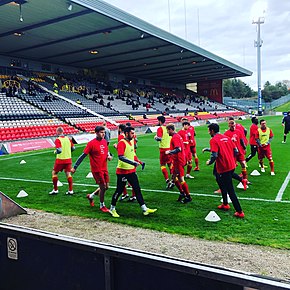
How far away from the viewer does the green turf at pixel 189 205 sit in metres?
5.84

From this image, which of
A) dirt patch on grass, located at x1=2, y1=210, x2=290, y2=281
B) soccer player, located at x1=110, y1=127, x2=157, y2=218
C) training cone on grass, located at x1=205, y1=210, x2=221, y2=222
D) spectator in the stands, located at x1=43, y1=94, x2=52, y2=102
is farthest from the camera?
spectator in the stands, located at x1=43, y1=94, x2=52, y2=102

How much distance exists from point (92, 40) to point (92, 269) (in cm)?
3074

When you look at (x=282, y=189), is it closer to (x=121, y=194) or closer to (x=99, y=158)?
(x=121, y=194)

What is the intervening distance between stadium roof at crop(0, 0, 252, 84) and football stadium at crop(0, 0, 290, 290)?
0.51 ft

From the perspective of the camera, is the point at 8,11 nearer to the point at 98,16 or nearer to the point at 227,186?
the point at 98,16

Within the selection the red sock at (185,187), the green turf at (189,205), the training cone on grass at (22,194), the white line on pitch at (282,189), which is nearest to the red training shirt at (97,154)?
the green turf at (189,205)

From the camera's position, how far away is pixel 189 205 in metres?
7.66

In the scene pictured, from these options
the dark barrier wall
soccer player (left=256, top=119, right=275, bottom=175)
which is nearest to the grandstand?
soccer player (left=256, top=119, right=275, bottom=175)

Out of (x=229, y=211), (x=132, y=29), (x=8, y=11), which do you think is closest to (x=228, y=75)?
(x=132, y=29)

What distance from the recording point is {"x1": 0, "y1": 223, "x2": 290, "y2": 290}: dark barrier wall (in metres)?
1.81

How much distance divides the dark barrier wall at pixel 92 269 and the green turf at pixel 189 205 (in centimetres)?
365

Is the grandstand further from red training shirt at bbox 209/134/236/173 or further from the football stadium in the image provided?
red training shirt at bbox 209/134/236/173

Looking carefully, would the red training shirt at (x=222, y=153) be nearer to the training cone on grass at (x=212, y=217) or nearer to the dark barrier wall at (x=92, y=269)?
the training cone on grass at (x=212, y=217)

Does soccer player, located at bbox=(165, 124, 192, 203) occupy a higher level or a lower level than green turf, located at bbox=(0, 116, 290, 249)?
higher
